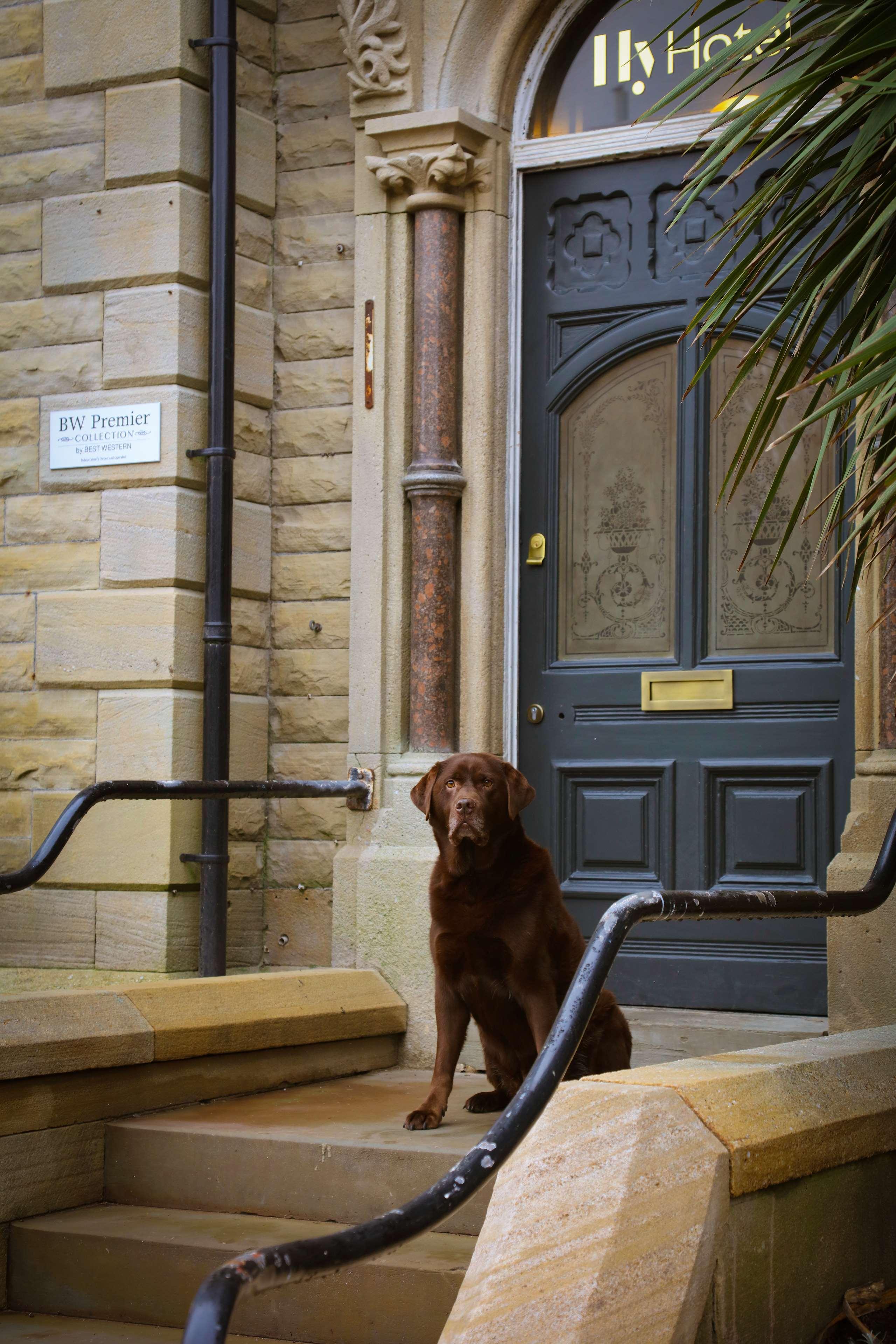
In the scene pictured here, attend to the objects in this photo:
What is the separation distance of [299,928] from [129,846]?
2.59 ft

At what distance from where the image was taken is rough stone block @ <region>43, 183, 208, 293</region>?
6.42m

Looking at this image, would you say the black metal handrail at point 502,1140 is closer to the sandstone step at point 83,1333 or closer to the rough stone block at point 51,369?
the sandstone step at point 83,1333

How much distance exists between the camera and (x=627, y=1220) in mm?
2977

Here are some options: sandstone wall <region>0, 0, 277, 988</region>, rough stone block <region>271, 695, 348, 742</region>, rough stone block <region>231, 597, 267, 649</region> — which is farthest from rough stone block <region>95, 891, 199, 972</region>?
rough stone block <region>231, 597, 267, 649</region>

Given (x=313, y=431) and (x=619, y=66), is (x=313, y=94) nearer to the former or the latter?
(x=619, y=66)

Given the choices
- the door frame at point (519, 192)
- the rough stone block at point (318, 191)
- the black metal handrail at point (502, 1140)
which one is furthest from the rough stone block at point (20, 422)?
the black metal handrail at point (502, 1140)

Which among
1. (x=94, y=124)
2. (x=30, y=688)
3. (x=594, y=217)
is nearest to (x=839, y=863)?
(x=594, y=217)

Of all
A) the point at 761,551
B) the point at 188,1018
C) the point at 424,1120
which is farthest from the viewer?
the point at 761,551

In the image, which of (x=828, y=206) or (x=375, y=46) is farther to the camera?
(x=375, y=46)

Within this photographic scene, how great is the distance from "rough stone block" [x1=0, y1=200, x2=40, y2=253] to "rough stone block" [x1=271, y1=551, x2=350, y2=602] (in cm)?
161

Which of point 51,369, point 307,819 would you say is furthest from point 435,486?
point 51,369

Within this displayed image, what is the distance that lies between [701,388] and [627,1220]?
13.1ft

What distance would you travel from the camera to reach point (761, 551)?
243 inches

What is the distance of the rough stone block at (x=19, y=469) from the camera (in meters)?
6.71
